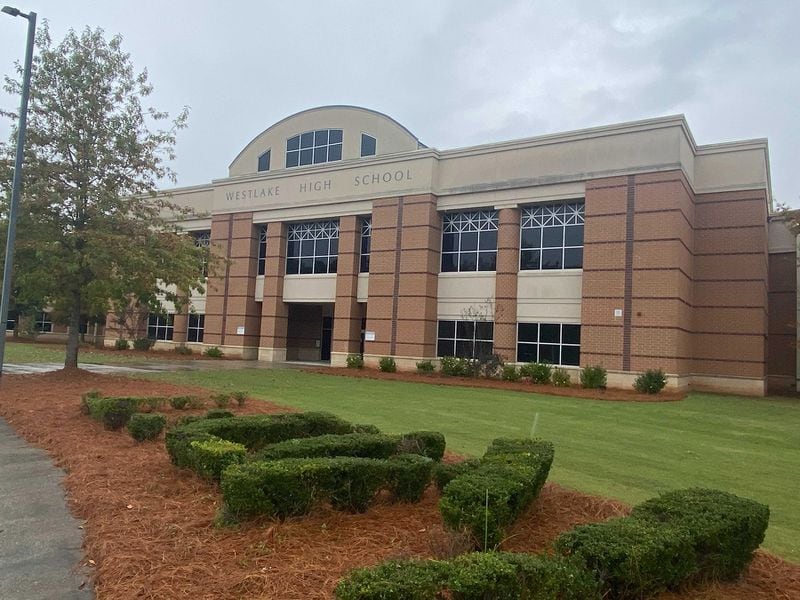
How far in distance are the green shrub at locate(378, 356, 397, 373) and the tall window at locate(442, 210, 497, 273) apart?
471 centimetres

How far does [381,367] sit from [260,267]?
35.8ft

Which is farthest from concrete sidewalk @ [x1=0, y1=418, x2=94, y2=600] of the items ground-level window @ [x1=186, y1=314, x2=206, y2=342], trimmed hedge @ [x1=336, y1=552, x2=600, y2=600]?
ground-level window @ [x1=186, y1=314, x2=206, y2=342]

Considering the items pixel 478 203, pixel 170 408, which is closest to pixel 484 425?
pixel 170 408

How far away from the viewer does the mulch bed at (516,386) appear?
1903 cm

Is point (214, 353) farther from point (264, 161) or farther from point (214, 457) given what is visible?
point (214, 457)

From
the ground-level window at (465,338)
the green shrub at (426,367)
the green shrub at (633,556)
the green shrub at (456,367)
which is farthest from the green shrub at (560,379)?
the green shrub at (633,556)

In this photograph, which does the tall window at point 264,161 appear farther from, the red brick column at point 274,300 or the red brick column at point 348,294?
the red brick column at point 348,294

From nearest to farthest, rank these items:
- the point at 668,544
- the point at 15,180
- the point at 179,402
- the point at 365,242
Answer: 1. the point at 668,544
2. the point at 179,402
3. the point at 15,180
4. the point at 365,242

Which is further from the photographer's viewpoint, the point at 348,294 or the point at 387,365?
the point at 348,294

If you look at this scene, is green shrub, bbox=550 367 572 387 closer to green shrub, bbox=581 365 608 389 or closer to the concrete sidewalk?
green shrub, bbox=581 365 608 389

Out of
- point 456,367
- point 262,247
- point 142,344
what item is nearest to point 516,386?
point 456,367

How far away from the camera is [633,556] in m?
3.56

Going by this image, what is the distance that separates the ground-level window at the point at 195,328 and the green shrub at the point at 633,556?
3359cm

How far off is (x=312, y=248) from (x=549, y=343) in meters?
13.7
